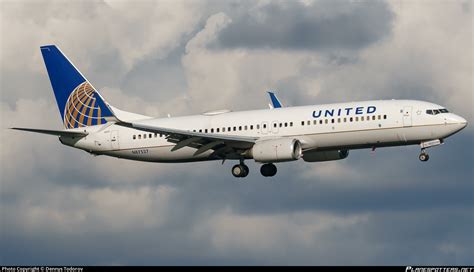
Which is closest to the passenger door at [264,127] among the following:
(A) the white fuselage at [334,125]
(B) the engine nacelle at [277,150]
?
(A) the white fuselage at [334,125]

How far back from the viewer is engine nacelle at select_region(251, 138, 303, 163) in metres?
76.2

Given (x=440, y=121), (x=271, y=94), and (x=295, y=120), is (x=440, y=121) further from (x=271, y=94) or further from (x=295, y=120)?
(x=271, y=94)

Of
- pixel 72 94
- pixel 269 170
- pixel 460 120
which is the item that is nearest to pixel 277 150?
pixel 269 170

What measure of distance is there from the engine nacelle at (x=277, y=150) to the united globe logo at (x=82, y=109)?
15.5 meters

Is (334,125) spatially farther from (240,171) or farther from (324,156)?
(240,171)

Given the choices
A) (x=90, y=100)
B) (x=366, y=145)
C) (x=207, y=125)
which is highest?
(x=90, y=100)

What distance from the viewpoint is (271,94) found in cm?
8825

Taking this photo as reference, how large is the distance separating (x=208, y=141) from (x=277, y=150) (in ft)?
18.7

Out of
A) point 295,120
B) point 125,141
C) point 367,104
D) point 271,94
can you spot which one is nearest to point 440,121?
point 367,104

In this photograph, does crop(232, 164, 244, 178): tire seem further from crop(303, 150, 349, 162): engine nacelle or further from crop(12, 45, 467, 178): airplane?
crop(303, 150, 349, 162): engine nacelle

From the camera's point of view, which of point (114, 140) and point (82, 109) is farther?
point (82, 109)

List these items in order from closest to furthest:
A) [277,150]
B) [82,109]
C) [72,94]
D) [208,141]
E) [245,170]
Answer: [277,150]
[208,141]
[245,170]
[82,109]
[72,94]

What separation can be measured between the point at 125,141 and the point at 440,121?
2454cm

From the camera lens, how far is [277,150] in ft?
251
